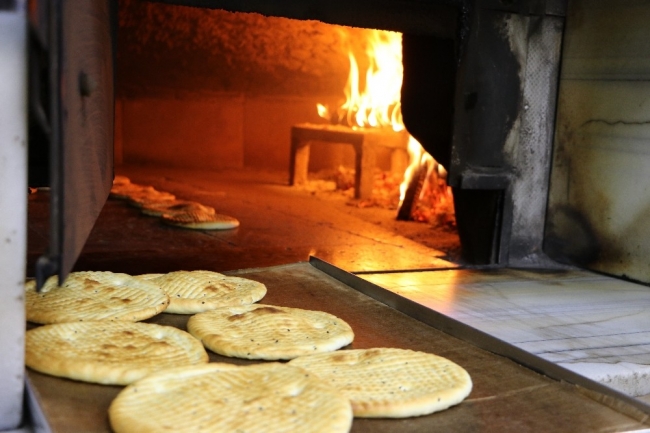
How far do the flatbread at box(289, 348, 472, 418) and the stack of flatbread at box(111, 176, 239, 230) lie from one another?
2994mm

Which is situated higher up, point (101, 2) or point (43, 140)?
point (101, 2)

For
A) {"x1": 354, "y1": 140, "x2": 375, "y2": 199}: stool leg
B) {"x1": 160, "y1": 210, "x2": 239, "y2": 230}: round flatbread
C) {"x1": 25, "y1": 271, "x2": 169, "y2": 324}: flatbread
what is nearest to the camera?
{"x1": 25, "y1": 271, "x2": 169, "y2": 324}: flatbread

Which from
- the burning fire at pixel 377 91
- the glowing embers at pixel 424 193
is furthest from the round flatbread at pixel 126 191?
the burning fire at pixel 377 91

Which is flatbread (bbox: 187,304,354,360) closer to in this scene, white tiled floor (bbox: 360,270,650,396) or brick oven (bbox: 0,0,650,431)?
brick oven (bbox: 0,0,650,431)

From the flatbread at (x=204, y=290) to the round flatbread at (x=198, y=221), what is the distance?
2159 millimetres

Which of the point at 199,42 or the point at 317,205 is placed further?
the point at 199,42

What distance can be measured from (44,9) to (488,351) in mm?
1374

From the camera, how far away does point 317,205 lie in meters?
6.44

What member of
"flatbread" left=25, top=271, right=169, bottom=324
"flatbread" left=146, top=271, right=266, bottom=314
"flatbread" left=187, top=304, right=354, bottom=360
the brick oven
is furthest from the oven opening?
"flatbread" left=187, top=304, right=354, bottom=360

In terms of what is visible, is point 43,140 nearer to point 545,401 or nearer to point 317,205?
point 545,401

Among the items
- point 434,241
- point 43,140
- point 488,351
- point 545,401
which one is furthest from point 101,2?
point 434,241

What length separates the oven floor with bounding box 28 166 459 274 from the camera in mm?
3930

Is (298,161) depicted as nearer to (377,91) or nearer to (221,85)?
(377,91)

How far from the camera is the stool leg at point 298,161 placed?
7.55 m
